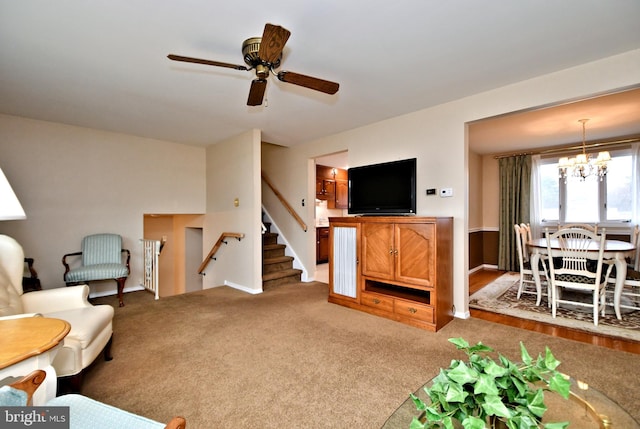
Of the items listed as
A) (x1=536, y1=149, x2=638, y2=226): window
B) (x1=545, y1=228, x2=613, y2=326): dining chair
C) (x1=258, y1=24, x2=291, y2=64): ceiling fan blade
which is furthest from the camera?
(x1=536, y1=149, x2=638, y2=226): window

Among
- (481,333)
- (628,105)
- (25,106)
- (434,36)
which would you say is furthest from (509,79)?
(25,106)

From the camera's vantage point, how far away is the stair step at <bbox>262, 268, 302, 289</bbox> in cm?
458

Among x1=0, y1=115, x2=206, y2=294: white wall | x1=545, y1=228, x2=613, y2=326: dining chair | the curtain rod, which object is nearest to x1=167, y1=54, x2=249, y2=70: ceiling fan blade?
x1=0, y1=115, x2=206, y2=294: white wall

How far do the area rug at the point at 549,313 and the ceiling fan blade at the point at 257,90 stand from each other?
3.53m

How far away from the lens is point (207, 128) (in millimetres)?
4191

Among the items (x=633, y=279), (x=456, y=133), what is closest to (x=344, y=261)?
(x=456, y=133)

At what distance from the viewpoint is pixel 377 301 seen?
10.9 ft

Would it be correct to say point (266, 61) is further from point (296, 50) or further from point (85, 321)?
point (85, 321)

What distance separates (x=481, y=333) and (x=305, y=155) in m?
3.69

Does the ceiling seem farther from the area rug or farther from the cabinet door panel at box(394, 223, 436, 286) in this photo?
the area rug

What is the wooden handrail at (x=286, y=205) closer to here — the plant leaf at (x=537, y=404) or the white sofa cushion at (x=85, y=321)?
the white sofa cushion at (x=85, y=321)

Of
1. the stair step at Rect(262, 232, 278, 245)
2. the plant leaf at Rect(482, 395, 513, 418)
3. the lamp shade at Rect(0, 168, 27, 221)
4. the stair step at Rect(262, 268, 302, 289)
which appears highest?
the lamp shade at Rect(0, 168, 27, 221)

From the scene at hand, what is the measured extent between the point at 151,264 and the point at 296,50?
379 centimetres

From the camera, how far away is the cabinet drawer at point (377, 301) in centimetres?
321
